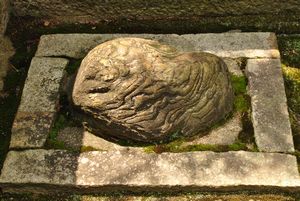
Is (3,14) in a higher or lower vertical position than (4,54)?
higher

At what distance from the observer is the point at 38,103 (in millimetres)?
5273

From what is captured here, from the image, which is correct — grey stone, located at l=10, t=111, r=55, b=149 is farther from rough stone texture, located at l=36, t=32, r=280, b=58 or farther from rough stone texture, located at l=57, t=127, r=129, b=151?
rough stone texture, located at l=36, t=32, r=280, b=58

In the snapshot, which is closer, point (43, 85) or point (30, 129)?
point (30, 129)

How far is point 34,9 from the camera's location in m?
6.30

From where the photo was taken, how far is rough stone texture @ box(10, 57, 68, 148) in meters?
5.03

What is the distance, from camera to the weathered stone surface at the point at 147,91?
4.63 metres

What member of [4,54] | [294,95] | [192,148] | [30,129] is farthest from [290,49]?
[4,54]

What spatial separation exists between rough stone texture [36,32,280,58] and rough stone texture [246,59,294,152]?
7.7 inches

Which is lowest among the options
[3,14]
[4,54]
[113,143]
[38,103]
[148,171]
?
[4,54]

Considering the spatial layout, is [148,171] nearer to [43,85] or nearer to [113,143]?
[113,143]

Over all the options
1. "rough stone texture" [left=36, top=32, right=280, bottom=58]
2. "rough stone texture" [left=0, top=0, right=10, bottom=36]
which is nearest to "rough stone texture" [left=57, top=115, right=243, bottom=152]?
"rough stone texture" [left=36, top=32, right=280, bottom=58]

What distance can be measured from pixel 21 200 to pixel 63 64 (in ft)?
5.25

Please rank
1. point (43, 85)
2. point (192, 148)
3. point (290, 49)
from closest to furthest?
point (192, 148) → point (43, 85) → point (290, 49)

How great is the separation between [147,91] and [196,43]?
1.39 m
